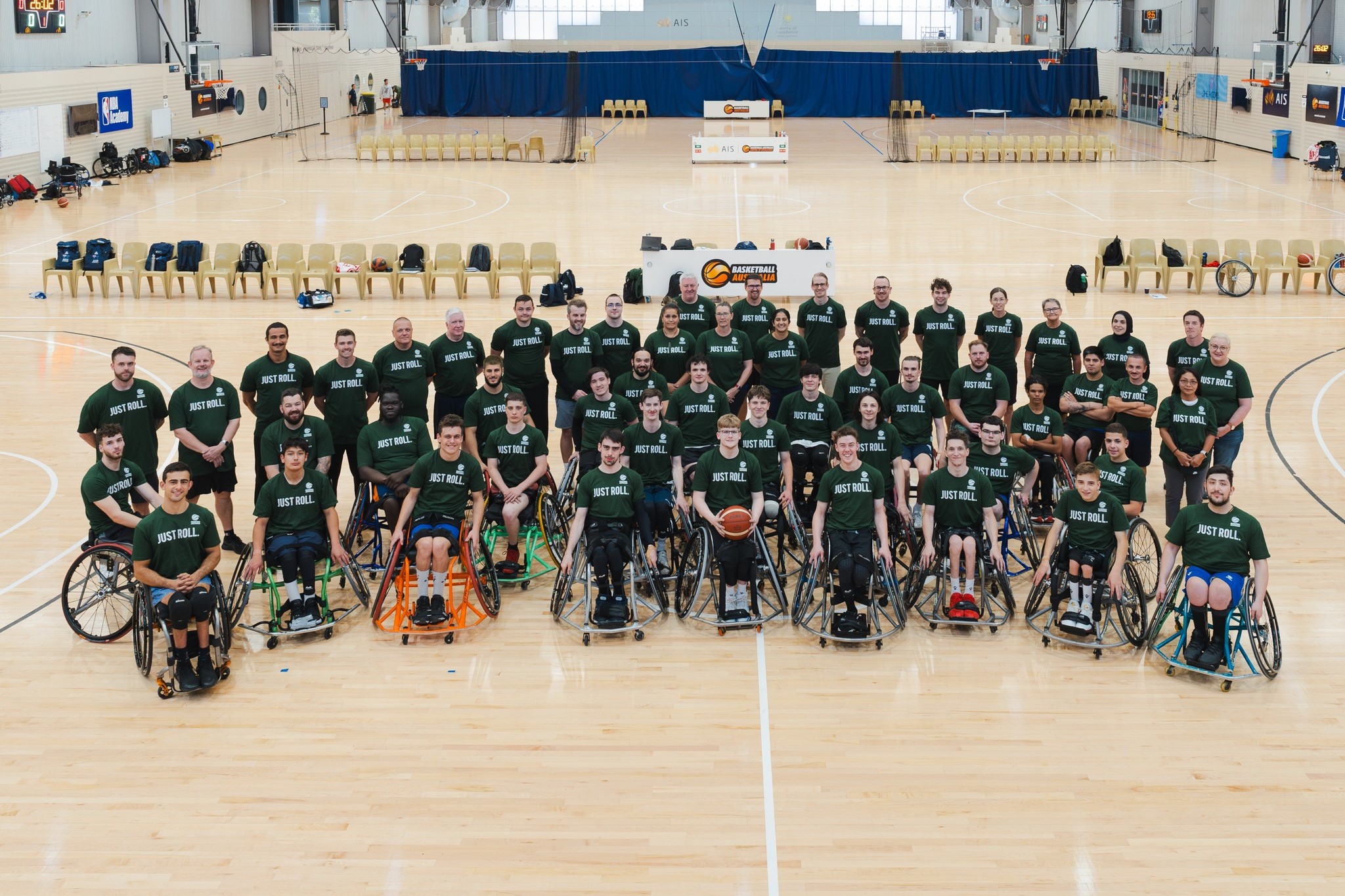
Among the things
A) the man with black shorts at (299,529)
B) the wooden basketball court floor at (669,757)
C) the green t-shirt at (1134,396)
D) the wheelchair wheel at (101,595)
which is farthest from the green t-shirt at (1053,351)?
the wheelchair wheel at (101,595)

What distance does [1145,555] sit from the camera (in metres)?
10.4

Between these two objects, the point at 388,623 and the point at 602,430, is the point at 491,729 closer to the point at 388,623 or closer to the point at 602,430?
the point at 388,623

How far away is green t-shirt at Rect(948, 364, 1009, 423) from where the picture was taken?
1102 cm

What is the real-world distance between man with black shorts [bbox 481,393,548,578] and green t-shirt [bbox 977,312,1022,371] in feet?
15.0

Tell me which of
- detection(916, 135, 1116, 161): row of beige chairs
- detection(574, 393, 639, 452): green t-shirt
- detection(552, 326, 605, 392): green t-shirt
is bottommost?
detection(574, 393, 639, 452): green t-shirt

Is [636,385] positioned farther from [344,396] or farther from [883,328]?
[883,328]

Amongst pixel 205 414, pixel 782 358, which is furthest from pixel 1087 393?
pixel 205 414

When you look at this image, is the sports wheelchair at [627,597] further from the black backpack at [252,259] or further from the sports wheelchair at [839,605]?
the black backpack at [252,259]

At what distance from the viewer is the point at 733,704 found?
8.37m

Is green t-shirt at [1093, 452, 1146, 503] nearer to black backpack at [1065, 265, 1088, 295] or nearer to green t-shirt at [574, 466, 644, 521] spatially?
green t-shirt at [574, 466, 644, 521]

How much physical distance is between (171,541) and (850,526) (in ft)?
15.2

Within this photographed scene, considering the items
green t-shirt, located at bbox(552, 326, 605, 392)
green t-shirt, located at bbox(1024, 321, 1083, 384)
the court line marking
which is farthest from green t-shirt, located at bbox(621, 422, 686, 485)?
green t-shirt, located at bbox(1024, 321, 1083, 384)

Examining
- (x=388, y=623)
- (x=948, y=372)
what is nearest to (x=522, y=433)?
(x=388, y=623)

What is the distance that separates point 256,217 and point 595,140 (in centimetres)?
2075
